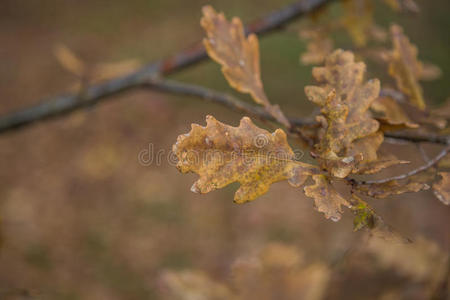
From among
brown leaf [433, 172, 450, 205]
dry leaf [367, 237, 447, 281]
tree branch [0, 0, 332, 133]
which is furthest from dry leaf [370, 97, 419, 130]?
tree branch [0, 0, 332, 133]

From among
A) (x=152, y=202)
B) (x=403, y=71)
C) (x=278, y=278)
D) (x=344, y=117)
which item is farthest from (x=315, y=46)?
(x=152, y=202)

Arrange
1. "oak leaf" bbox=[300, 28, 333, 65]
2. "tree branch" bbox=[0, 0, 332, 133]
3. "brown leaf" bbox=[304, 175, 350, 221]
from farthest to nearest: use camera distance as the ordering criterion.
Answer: "tree branch" bbox=[0, 0, 332, 133]
"oak leaf" bbox=[300, 28, 333, 65]
"brown leaf" bbox=[304, 175, 350, 221]

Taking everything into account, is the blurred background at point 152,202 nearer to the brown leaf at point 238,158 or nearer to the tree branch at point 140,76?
the tree branch at point 140,76

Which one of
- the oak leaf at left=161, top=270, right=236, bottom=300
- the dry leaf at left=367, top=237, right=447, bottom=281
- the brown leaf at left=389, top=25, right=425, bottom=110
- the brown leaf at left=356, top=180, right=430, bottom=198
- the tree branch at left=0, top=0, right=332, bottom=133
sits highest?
the tree branch at left=0, top=0, right=332, bottom=133

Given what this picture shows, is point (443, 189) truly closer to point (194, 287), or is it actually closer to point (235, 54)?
point (235, 54)

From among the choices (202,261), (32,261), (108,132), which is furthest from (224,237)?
(108,132)

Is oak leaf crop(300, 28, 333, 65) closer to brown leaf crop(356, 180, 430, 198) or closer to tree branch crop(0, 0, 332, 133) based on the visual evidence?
tree branch crop(0, 0, 332, 133)
